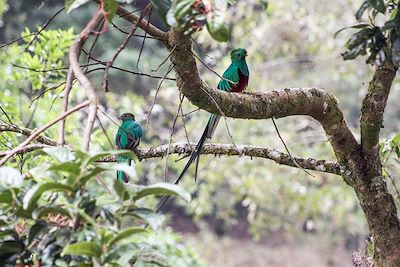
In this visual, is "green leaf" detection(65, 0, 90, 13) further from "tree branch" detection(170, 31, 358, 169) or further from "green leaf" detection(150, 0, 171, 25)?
"tree branch" detection(170, 31, 358, 169)

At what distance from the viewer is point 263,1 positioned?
47.9 inches

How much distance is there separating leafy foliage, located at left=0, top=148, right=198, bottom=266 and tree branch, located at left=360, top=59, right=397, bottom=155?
1.07 m

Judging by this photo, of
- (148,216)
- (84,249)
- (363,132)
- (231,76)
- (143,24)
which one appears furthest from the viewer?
(231,76)

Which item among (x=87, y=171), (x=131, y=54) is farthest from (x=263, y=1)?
(x=131, y=54)

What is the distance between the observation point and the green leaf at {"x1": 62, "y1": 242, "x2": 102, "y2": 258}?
936 mm

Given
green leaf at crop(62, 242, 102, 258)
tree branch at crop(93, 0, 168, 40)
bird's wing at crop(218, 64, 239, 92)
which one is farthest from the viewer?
bird's wing at crop(218, 64, 239, 92)

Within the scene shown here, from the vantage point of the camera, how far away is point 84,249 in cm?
95

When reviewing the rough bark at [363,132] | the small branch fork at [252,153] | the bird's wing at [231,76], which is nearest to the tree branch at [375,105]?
the rough bark at [363,132]

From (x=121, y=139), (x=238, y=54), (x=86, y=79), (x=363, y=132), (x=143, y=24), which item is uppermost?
(x=238, y=54)

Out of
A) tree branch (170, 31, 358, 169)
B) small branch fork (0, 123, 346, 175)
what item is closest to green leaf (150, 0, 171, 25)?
tree branch (170, 31, 358, 169)

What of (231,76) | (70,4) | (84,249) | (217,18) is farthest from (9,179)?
(231,76)

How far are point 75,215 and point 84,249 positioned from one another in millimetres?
84

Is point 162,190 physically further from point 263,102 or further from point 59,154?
point 263,102

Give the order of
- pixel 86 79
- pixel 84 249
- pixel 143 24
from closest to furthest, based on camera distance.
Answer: pixel 84 249 < pixel 86 79 < pixel 143 24
